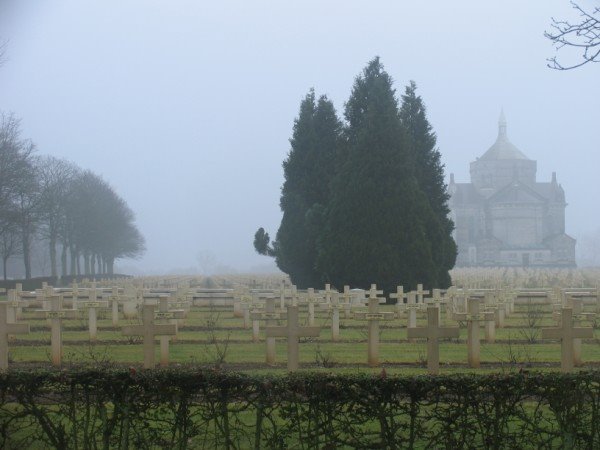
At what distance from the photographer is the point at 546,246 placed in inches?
3907

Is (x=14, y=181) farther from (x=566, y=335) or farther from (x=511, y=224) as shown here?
(x=511, y=224)

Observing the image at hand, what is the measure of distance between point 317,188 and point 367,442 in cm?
2739

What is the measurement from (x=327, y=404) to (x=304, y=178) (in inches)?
1091

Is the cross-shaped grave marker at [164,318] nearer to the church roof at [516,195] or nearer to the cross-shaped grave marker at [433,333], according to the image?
the cross-shaped grave marker at [433,333]

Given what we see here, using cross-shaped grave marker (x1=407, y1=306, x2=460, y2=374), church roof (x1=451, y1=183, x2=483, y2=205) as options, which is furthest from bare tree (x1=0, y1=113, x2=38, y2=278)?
church roof (x1=451, y1=183, x2=483, y2=205)

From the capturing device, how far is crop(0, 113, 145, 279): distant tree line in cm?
3625

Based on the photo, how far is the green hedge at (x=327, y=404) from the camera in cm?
615

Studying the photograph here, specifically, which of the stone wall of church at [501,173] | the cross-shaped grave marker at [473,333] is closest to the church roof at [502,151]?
the stone wall of church at [501,173]

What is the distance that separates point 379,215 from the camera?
85.5ft

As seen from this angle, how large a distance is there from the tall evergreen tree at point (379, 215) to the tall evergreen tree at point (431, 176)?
91 centimetres

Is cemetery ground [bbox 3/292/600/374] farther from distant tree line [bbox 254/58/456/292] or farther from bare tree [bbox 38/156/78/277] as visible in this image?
bare tree [bbox 38/156/78/277]

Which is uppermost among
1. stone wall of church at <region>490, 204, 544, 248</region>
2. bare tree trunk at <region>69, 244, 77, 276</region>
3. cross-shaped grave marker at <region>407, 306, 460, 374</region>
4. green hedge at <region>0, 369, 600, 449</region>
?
stone wall of church at <region>490, 204, 544, 248</region>

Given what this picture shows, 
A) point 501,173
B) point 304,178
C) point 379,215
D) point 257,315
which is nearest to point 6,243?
point 304,178

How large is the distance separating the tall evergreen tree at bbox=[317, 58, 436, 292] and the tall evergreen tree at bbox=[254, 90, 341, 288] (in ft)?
15.8
